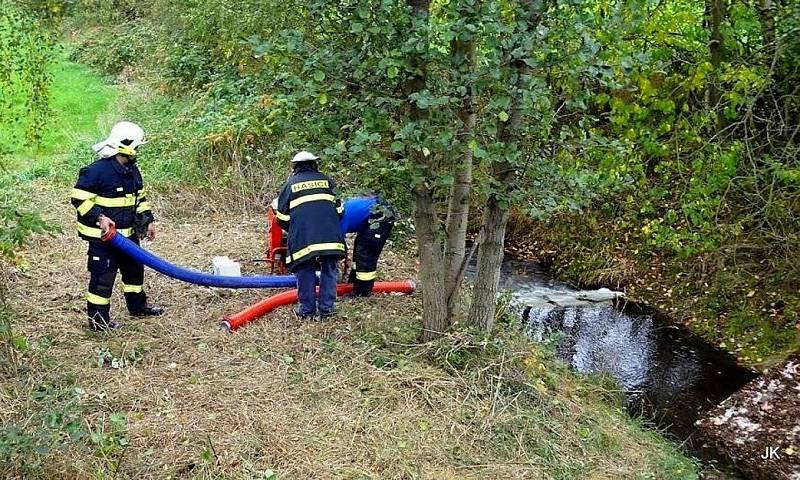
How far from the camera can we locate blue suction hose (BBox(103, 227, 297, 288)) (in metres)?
5.79

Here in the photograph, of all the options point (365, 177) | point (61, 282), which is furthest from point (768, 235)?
point (61, 282)

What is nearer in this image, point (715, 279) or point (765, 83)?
point (765, 83)

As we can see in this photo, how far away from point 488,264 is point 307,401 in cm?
177

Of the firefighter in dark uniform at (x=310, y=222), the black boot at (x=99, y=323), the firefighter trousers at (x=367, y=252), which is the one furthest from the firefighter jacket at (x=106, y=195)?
the firefighter trousers at (x=367, y=252)

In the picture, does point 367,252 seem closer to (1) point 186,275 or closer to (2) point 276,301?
(2) point 276,301

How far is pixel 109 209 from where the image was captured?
5797 mm

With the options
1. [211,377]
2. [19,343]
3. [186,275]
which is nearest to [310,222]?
[186,275]

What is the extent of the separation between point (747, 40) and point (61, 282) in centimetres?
877

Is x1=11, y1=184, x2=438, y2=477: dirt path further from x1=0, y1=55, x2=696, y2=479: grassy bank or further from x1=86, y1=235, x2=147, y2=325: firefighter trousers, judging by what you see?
x1=86, y1=235, x2=147, y2=325: firefighter trousers

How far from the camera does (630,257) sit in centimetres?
1067

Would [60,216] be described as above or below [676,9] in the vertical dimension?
below

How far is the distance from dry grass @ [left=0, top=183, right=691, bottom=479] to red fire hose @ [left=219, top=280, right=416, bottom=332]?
8 cm

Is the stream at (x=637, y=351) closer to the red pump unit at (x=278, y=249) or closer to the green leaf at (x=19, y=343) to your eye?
the red pump unit at (x=278, y=249)

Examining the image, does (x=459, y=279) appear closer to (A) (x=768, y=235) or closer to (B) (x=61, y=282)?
(B) (x=61, y=282)
